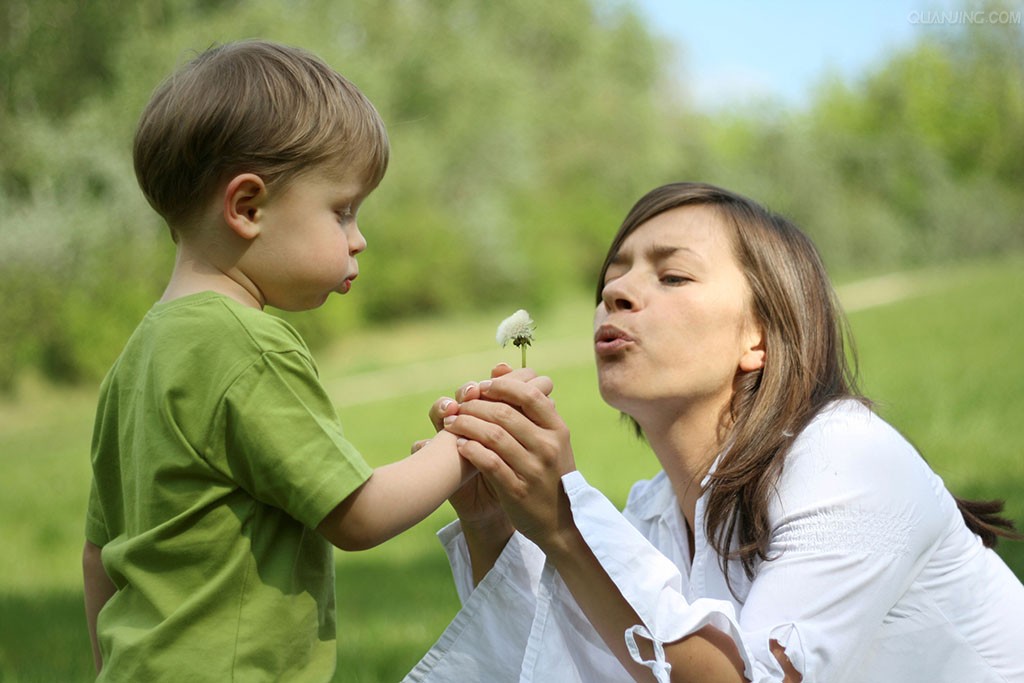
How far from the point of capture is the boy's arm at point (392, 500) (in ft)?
7.09

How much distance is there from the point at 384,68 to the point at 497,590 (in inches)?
933

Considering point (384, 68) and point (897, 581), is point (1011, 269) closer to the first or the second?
point (384, 68)

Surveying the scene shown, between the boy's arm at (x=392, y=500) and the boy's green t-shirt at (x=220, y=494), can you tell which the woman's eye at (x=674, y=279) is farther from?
the boy's green t-shirt at (x=220, y=494)

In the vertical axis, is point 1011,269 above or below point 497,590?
below

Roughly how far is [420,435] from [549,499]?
9271 millimetres

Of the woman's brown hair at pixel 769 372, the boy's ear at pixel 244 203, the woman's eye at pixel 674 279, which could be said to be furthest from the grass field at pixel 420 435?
the boy's ear at pixel 244 203

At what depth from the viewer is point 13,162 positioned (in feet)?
57.6

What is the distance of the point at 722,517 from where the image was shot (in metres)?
2.81

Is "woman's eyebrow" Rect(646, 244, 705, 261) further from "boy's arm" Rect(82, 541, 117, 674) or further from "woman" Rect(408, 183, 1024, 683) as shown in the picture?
"boy's arm" Rect(82, 541, 117, 674)

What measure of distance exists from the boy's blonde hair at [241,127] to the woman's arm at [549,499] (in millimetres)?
597

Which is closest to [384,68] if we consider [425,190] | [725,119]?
[425,190]

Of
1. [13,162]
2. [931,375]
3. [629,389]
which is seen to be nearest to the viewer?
[629,389]

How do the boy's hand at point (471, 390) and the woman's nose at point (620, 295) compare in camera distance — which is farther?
the woman's nose at point (620, 295)

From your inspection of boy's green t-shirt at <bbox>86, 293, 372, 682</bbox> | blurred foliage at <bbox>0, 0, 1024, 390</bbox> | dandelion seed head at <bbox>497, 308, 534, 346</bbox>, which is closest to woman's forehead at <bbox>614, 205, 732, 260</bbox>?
dandelion seed head at <bbox>497, 308, 534, 346</bbox>
